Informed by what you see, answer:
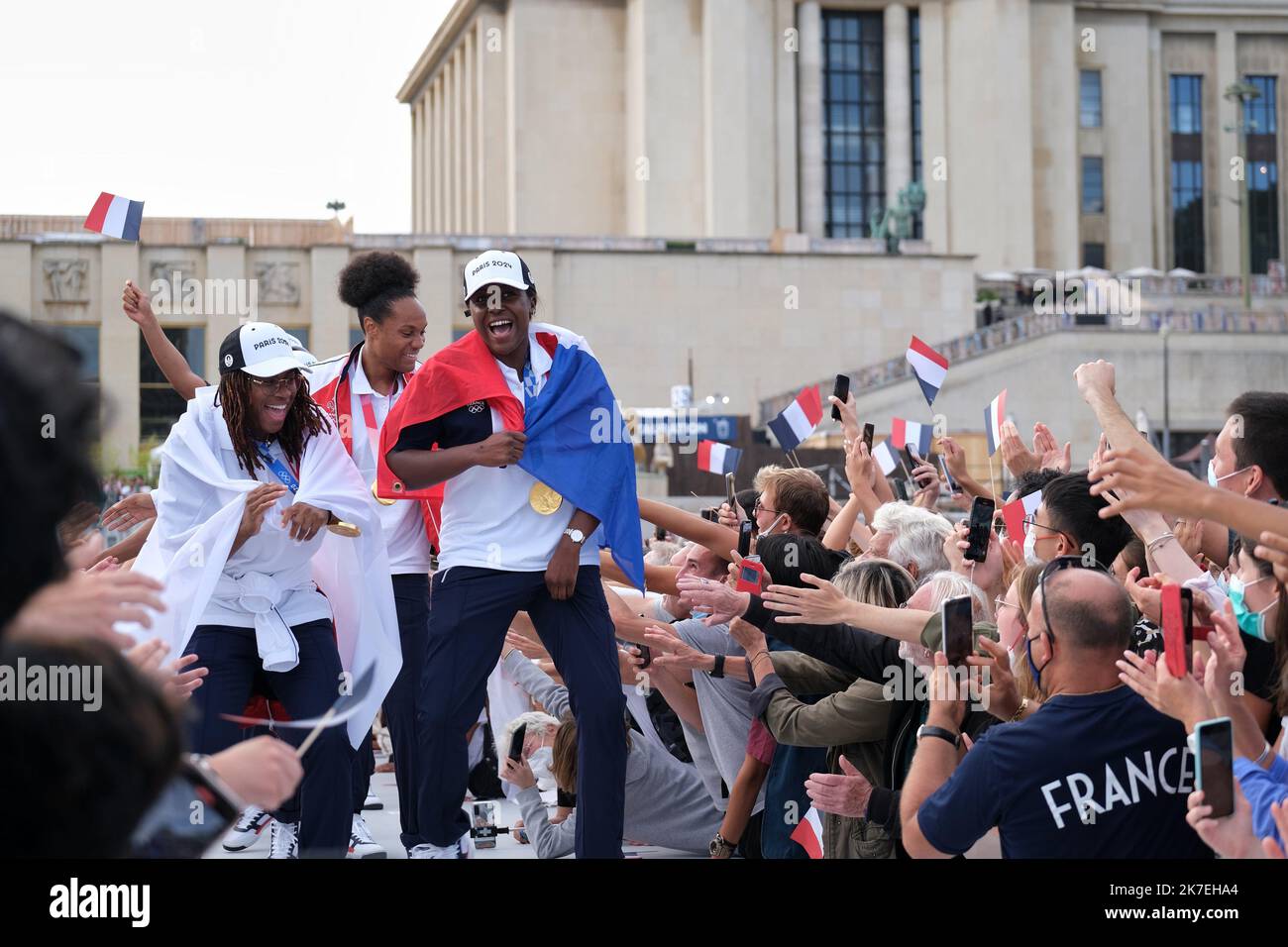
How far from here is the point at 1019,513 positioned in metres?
6.44

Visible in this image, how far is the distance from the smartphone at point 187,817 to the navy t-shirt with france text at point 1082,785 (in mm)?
2267

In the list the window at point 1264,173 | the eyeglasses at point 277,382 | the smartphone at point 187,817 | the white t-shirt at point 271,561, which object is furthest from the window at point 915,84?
the smartphone at point 187,817

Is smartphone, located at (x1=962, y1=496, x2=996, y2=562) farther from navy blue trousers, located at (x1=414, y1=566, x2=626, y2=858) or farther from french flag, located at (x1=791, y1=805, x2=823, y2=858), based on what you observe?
navy blue trousers, located at (x1=414, y1=566, x2=626, y2=858)

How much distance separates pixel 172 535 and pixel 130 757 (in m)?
4.03

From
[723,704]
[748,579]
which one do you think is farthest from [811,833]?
[723,704]

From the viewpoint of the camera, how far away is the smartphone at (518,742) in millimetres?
7180

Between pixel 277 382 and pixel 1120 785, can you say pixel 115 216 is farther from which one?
pixel 1120 785

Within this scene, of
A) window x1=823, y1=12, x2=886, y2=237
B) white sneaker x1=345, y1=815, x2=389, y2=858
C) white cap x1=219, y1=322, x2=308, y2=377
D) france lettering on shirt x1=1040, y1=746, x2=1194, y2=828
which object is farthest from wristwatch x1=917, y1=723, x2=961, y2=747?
window x1=823, y1=12, x2=886, y2=237

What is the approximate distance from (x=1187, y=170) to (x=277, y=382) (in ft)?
222

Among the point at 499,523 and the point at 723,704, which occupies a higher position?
the point at 499,523

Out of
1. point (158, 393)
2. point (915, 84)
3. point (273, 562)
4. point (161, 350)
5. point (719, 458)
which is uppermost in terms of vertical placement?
point (915, 84)

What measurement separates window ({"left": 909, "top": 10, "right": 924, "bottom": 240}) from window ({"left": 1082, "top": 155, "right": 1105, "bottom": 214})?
7.71m

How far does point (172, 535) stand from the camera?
577 centimetres
